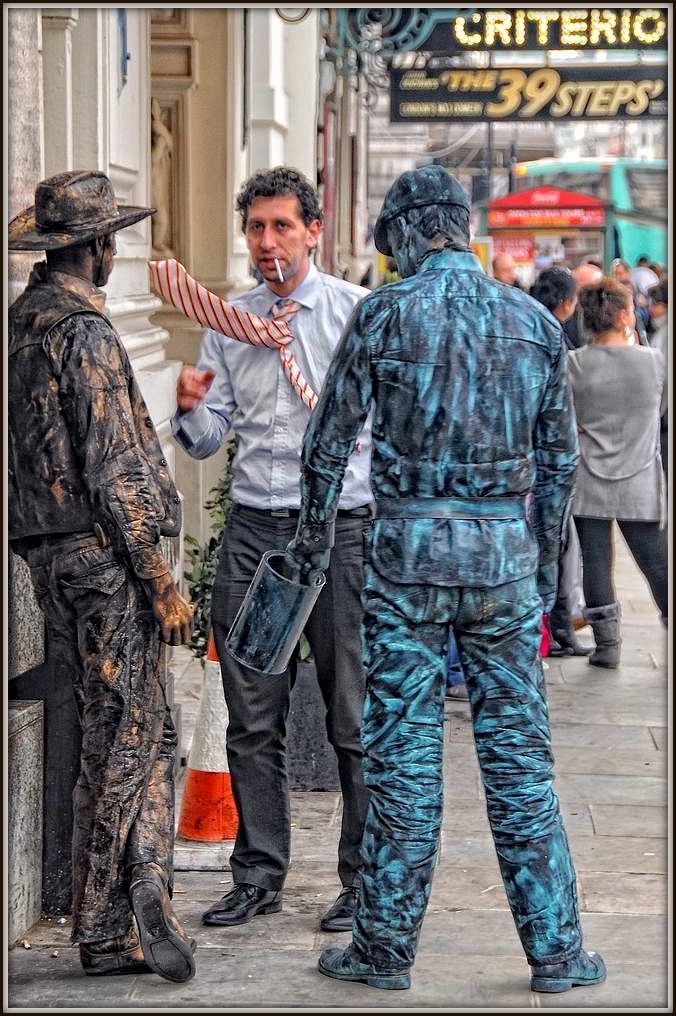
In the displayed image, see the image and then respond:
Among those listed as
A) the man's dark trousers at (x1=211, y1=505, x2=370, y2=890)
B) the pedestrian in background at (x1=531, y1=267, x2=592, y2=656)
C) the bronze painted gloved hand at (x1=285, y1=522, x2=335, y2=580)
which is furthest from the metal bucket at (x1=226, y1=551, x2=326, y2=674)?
the pedestrian in background at (x1=531, y1=267, x2=592, y2=656)

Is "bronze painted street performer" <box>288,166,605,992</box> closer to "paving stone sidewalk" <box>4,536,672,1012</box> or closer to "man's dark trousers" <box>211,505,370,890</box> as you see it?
"paving stone sidewalk" <box>4,536,672,1012</box>

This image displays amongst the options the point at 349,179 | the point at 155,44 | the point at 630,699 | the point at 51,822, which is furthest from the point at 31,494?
the point at 349,179

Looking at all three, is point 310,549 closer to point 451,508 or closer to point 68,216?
point 451,508

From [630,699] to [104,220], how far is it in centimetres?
445

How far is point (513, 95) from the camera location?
1423 cm

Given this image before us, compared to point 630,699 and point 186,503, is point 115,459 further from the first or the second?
point 186,503

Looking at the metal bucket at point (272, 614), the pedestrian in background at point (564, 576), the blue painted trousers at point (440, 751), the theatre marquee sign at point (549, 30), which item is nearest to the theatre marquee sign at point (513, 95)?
the theatre marquee sign at point (549, 30)

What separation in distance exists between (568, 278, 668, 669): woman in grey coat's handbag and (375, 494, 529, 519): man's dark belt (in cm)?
434

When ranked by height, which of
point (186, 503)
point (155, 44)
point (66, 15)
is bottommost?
point (186, 503)

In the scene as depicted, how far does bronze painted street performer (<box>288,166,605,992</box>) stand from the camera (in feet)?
13.3

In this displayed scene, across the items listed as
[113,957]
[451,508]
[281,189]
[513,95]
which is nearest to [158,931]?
[113,957]

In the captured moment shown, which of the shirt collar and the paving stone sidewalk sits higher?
the shirt collar

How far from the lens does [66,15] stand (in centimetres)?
574

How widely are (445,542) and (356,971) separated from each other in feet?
3.82
